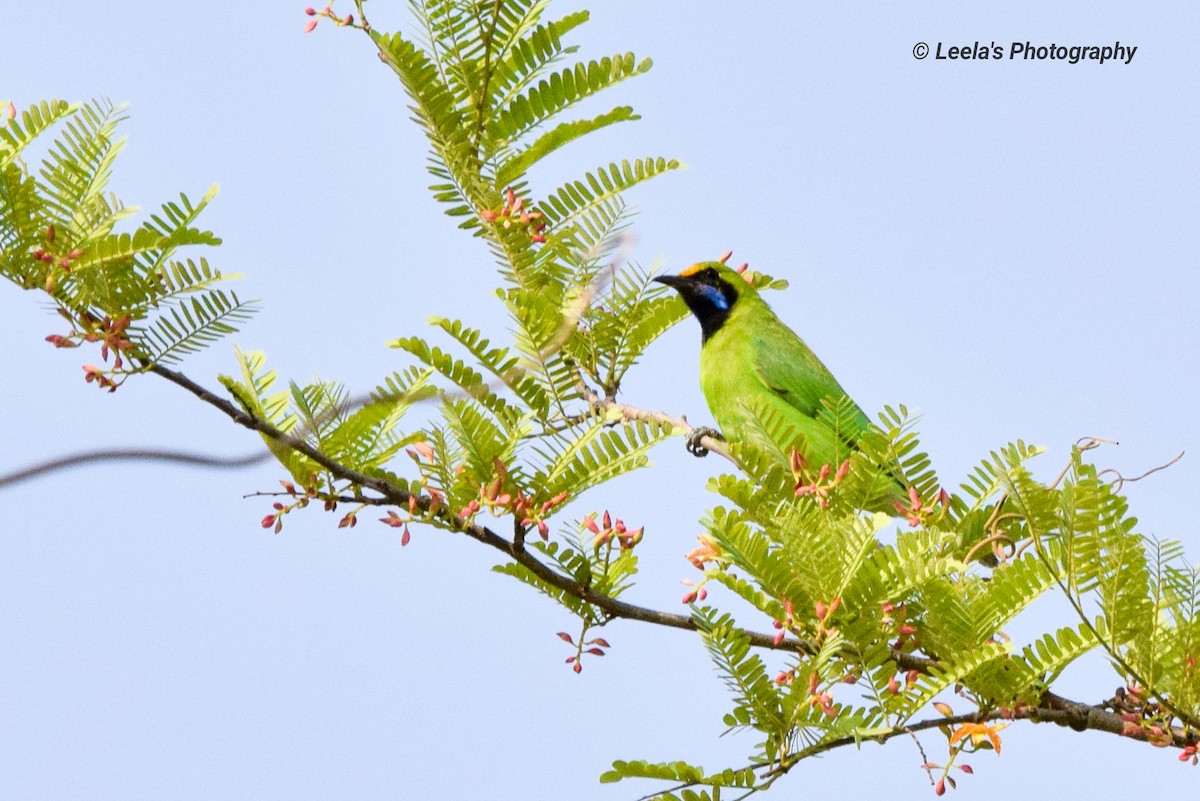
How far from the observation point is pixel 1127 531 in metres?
3.19

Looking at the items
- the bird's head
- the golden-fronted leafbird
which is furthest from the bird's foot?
the bird's head

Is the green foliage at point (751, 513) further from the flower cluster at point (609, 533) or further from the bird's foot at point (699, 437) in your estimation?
the bird's foot at point (699, 437)

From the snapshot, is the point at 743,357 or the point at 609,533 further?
the point at 743,357

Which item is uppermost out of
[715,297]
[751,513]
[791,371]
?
[715,297]

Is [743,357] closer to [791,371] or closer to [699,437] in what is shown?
[791,371]

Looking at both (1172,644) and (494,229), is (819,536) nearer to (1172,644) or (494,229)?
(1172,644)

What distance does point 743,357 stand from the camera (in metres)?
7.27

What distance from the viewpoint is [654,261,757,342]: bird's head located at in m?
7.32

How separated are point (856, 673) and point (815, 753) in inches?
8.7

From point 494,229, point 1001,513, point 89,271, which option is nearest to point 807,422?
point 494,229

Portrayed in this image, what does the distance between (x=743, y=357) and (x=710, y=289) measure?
1.47 ft

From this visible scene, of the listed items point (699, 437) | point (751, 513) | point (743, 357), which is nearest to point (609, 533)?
point (751, 513)

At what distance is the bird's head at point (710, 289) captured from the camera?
732 cm

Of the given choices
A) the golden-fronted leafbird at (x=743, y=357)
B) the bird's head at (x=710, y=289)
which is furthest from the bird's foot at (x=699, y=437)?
the bird's head at (x=710, y=289)
